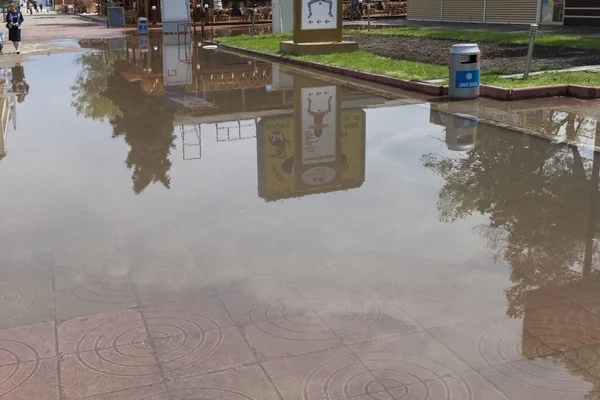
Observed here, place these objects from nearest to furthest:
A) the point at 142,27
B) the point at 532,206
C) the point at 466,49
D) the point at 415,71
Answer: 1. the point at 532,206
2. the point at 466,49
3. the point at 415,71
4. the point at 142,27

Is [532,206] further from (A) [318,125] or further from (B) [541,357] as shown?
(A) [318,125]

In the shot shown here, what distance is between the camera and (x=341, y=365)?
459 centimetres

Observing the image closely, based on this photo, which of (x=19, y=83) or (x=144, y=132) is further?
(x=19, y=83)

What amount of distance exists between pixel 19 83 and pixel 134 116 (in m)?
6.90

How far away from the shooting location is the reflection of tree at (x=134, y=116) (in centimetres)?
977

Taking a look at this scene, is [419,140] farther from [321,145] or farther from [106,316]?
[106,316]

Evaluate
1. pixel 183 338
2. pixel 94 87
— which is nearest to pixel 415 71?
pixel 94 87

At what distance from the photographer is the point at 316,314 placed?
5293 millimetres

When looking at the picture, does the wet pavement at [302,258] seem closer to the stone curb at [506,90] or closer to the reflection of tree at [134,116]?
the reflection of tree at [134,116]

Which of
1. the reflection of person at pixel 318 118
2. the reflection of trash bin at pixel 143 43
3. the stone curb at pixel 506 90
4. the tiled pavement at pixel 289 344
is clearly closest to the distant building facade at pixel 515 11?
the reflection of trash bin at pixel 143 43

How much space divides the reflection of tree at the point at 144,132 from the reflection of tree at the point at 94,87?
25cm

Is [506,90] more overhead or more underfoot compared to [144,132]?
more overhead

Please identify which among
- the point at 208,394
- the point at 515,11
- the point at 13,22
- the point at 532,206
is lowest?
the point at 208,394

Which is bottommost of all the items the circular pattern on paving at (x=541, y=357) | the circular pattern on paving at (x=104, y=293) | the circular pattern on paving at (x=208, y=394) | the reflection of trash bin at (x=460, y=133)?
the circular pattern on paving at (x=208, y=394)
